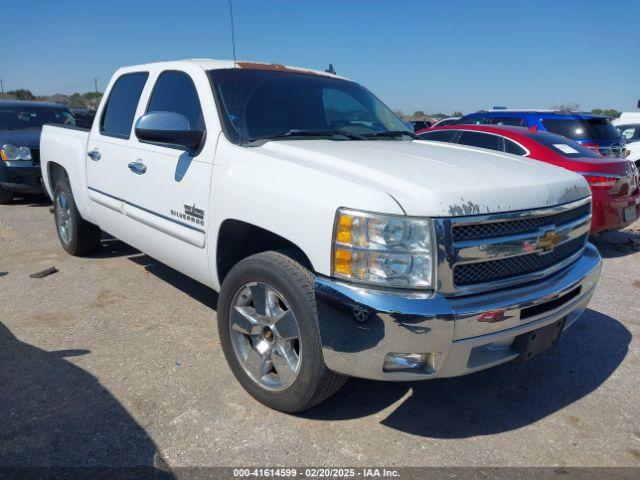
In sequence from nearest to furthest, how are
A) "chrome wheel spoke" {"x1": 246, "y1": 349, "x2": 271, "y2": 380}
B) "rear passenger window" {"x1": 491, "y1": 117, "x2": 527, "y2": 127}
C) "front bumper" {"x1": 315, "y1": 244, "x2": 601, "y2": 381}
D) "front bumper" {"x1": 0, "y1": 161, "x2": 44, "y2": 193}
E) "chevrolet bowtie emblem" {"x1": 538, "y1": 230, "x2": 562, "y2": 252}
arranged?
"front bumper" {"x1": 315, "y1": 244, "x2": 601, "y2": 381}, "chevrolet bowtie emblem" {"x1": 538, "y1": 230, "x2": 562, "y2": 252}, "chrome wheel spoke" {"x1": 246, "y1": 349, "x2": 271, "y2": 380}, "front bumper" {"x1": 0, "y1": 161, "x2": 44, "y2": 193}, "rear passenger window" {"x1": 491, "y1": 117, "x2": 527, "y2": 127}

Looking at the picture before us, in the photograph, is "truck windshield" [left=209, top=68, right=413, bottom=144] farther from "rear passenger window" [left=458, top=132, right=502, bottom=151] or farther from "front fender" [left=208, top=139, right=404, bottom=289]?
"rear passenger window" [left=458, top=132, right=502, bottom=151]

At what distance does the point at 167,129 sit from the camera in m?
3.29

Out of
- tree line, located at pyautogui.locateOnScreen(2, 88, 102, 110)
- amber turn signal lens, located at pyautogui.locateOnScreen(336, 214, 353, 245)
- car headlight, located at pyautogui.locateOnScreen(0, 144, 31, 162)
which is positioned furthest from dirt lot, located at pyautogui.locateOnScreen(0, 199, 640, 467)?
tree line, located at pyautogui.locateOnScreen(2, 88, 102, 110)

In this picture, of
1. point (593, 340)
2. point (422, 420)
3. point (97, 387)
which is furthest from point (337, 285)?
point (593, 340)

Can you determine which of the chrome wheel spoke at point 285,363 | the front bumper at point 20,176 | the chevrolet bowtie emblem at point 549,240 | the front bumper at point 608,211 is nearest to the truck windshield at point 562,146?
the front bumper at point 608,211

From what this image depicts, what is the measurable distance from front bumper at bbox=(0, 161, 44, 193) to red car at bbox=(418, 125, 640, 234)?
20.5 feet

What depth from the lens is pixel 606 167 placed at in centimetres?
621

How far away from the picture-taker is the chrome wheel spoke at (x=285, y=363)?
111 inches

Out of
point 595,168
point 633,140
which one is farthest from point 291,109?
point 633,140

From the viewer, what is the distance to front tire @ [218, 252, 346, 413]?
8.57 ft

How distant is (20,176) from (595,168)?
828 centimetres

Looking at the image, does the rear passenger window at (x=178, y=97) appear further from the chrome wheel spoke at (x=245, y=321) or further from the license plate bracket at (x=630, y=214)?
the license plate bracket at (x=630, y=214)

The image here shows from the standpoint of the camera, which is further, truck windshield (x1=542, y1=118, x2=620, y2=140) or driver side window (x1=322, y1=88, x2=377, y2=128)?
truck windshield (x1=542, y1=118, x2=620, y2=140)

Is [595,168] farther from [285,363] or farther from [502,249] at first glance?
[285,363]
